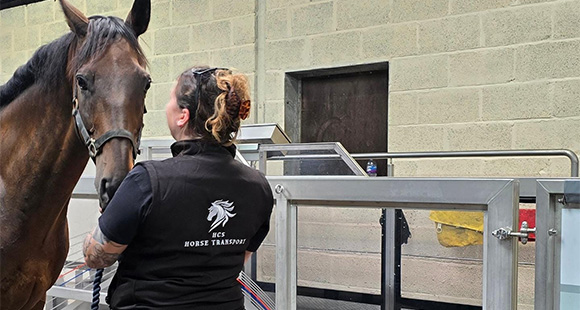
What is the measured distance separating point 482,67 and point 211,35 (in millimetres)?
1909

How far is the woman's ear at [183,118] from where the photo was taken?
825 mm

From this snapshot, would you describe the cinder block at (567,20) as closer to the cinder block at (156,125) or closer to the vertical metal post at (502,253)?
the vertical metal post at (502,253)

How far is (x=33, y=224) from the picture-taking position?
1233mm

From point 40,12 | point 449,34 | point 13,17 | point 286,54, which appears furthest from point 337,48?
point 13,17

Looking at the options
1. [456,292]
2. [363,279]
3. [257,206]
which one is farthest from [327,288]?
[257,206]

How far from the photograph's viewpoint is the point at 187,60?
3.45m

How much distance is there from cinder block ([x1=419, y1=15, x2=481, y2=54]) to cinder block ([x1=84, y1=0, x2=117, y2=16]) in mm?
2487

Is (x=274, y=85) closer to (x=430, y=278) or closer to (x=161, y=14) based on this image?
(x=161, y=14)

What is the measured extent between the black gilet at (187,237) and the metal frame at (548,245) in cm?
58

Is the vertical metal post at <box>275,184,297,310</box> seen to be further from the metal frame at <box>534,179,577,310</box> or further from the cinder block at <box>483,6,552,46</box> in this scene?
the cinder block at <box>483,6,552,46</box>

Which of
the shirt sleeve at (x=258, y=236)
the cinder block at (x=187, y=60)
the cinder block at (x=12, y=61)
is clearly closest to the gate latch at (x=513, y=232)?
the shirt sleeve at (x=258, y=236)

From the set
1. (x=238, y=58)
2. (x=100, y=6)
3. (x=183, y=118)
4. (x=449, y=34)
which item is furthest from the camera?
(x=100, y=6)

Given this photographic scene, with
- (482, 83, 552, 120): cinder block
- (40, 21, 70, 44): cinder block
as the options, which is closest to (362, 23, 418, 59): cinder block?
(482, 83, 552, 120): cinder block

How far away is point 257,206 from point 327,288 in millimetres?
657
